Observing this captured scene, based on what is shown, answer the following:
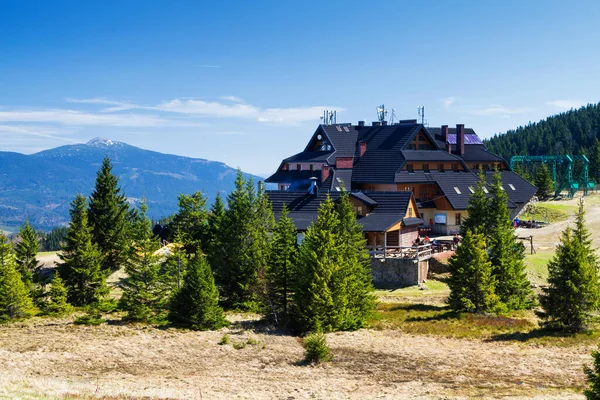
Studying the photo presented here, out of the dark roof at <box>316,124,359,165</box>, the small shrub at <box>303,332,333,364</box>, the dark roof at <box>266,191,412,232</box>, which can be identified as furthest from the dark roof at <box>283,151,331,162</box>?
the small shrub at <box>303,332,333,364</box>

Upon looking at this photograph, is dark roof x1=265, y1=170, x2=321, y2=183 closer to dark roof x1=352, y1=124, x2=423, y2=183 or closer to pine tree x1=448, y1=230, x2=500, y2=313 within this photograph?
dark roof x1=352, y1=124, x2=423, y2=183

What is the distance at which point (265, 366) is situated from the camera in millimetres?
31703

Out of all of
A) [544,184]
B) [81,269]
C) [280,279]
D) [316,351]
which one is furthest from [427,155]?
[316,351]

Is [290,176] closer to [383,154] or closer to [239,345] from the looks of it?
Result: [383,154]

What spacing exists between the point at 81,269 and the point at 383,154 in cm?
4156

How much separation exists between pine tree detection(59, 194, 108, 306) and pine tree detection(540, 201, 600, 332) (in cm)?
3093

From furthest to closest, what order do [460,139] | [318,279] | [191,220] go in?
[460,139] < [191,220] < [318,279]

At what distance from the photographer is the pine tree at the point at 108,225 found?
5859 cm

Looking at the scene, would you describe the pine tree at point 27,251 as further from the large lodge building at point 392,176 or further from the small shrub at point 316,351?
the small shrub at point 316,351

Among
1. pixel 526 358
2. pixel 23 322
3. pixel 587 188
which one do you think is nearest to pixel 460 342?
pixel 526 358

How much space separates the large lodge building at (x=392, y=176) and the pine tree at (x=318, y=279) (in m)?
15.9

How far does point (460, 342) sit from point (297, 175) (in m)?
47.9

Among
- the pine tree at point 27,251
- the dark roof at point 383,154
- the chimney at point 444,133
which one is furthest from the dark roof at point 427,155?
the pine tree at point 27,251

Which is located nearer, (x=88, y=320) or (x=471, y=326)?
(x=88, y=320)
